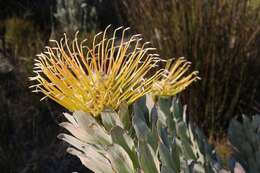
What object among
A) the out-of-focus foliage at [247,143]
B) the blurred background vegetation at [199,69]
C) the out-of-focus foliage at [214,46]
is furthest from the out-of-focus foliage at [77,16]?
the out-of-focus foliage at [247,143]

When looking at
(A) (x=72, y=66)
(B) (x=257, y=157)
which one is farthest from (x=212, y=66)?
(A) (x=72, y=66)

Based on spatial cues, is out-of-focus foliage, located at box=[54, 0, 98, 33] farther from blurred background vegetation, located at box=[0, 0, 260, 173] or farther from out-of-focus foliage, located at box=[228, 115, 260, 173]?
out-of-focus foliage, located at box=[228, 115, 260, 173]

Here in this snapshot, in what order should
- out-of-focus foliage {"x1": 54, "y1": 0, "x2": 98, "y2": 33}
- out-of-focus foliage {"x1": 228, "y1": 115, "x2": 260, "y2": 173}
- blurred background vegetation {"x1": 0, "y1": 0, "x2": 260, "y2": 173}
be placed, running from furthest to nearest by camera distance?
out-of-focus foliage {"x1": 54, "y1": 0, "x2": 98, "y2": 33} < blurred background vegetation {"x1": 0, "y1": 0, "x2": 260, "y2": 173} < out-of-focus foliage {"x1": 228, "y1": 115, "x2": 260, "y2": 173}

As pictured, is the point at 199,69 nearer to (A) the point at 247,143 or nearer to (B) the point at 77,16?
(A) the point at 247,143

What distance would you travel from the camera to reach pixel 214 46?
14.1ft

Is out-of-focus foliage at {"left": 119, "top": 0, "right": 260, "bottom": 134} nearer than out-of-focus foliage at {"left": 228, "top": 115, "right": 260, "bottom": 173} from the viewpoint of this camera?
No

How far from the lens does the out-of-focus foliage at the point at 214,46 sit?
4.33 metres

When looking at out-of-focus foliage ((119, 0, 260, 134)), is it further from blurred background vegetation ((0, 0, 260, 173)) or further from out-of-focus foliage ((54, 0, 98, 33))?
out-of-focus foliage ((54, 0, 98, 33))

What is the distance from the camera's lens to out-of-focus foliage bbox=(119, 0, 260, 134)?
14.2 ft

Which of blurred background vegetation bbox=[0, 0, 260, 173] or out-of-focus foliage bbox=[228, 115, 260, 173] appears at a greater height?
out-of-focus foliage bbox=[228, 115, 260, 173]

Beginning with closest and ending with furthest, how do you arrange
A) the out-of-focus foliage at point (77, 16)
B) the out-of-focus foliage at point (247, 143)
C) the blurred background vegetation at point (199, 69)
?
1. the out-of-focus foliage at point (247, 143)
2. the blurred background vegetation at point (199, 69)
3. the out-of-focus foliage at point (77, 16)

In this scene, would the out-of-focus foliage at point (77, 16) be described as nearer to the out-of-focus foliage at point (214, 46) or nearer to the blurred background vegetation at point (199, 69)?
the blurred background vegetation at point (199, 69)

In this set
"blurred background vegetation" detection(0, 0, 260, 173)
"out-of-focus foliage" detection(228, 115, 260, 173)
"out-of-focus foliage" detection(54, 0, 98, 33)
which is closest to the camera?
"out-of-focus foliage" detection(228, 115, 260, 173)

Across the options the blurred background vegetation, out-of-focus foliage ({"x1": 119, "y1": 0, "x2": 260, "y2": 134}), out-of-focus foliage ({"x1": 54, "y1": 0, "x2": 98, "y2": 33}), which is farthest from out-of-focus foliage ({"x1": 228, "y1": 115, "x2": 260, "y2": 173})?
out-of-focus foliage ({"x1": 54, "y1": 0, "x2": 98, "y2": 33})
